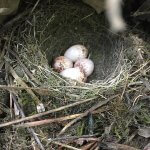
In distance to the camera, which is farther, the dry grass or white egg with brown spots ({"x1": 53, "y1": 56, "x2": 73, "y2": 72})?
white egg with brown spots ({"x1": 53, "y1": 56, "x2": 73, "y2": 72})

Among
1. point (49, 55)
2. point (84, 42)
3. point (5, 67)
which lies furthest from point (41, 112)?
point (84, 42)

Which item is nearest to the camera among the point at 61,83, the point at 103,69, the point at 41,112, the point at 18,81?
the point at 41,112

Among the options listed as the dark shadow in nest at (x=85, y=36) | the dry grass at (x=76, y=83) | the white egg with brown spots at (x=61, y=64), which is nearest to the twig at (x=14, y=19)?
the dry grass at (x=76, y=83)

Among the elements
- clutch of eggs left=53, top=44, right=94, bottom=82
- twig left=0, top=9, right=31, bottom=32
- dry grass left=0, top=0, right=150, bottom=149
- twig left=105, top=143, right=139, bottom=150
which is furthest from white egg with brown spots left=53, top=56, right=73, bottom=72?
twig left=105, top=143, right=139, bottom=150

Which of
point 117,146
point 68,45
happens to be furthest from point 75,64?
point 117,146

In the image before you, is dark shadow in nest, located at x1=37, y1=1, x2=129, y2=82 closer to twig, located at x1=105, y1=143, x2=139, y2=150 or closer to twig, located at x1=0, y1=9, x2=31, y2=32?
twig, located at x1=0, y1=9, x2=31, y2=32

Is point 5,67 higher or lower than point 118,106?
higher

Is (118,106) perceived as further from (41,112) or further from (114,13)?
(114,13)
